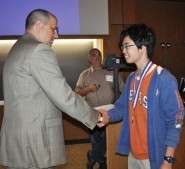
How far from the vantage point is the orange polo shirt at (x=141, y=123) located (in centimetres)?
191

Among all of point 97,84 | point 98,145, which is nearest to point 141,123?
point 98,145

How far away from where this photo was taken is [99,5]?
5.14 metres

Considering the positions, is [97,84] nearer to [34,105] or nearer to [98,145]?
[98,145]

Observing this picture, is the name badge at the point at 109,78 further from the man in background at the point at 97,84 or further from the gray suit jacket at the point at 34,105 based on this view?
the gray suit jacket at the point at 34,105

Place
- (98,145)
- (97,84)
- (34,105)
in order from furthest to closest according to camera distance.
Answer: (97,84)
(98,145)
(34,105)

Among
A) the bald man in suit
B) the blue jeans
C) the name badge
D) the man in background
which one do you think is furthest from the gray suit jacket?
the name badge

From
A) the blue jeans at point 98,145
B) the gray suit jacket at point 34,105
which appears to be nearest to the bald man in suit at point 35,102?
the gray suit jacket at point 34,105

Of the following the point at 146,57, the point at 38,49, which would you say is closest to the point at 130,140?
the point at 146,57

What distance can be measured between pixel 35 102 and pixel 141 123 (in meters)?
0.68

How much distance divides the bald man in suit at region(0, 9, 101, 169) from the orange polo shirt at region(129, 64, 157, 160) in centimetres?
36

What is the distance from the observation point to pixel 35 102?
190 centimetres

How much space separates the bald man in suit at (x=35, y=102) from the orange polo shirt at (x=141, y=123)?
36 centimetres

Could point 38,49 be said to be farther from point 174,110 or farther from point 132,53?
point 174,110

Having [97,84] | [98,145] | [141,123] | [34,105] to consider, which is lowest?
[98,145]
